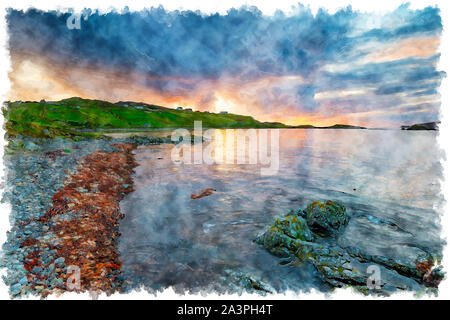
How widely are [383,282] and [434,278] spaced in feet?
5.81

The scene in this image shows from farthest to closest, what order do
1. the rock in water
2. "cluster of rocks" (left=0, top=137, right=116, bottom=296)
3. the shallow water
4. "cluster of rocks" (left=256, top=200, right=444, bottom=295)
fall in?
the rock in water, the shallow water, "cluster of rocks" (left=256, top=200, right=444, bottom=295), "cluster of rocks" (left=0, top=137, right=116, bottom=296)

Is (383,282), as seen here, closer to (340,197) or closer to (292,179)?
(340,197)

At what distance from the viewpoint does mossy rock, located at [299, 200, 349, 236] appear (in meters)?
10.8

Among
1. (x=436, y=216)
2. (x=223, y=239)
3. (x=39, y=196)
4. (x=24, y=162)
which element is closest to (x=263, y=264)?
(x=223, y=239)

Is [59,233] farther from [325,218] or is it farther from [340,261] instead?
[325,218]

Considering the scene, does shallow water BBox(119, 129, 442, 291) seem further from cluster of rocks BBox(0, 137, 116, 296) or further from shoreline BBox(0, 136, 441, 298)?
cluster of rocks BBox(0, 137, 116, 296)

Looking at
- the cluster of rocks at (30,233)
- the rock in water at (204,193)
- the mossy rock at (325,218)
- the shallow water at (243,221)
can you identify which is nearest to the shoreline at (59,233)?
the cluster of rocks at (30,233)

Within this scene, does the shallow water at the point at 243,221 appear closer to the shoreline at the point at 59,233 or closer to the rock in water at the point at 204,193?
the rock in water at the point at 204,193

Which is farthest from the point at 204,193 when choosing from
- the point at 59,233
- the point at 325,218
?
the point at 59,233

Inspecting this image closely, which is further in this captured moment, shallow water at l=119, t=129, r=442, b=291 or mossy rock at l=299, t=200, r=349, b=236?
mossy rock at l=299, t=200, r=349, b=236

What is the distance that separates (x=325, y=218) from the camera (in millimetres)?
11008

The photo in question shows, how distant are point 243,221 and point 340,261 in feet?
18.7

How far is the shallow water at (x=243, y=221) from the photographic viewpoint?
786cm

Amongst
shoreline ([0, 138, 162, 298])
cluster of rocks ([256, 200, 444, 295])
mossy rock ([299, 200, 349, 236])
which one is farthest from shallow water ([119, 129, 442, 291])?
shoreline ([0, 138, 162, 298])
